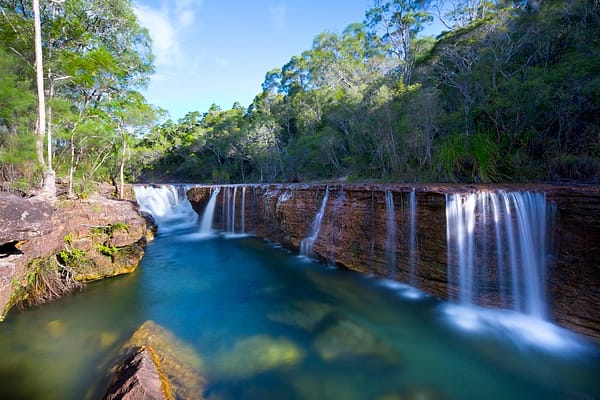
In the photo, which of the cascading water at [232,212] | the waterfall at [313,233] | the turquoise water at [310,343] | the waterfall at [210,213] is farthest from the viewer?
the waterfall at [210,213]

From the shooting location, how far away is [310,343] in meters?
4.78

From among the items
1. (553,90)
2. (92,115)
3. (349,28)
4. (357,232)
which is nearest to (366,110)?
(553,90)

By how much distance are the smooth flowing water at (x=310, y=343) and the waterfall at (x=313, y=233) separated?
220 cm

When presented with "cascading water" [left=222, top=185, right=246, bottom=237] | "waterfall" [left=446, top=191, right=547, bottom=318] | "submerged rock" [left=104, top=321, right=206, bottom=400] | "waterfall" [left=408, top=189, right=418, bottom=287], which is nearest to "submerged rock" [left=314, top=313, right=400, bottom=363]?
"submerged rock" [left=104, top=321, right=206, bottom=400]

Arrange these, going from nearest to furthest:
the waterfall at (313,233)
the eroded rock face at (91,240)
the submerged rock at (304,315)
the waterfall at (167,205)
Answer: the eroded rock face at (91,240)
the submerged rock at (304,315)
the waterfall at (313,233)
the waterfall at (167,205)

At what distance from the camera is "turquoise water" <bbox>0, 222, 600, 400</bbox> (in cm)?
382

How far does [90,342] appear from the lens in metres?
4.71

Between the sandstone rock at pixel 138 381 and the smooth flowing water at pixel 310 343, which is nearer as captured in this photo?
the sandstone rock at pixel 138 381

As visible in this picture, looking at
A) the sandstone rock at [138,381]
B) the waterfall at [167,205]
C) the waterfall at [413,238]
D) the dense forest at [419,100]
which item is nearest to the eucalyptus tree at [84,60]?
the dense forest at [419,100]

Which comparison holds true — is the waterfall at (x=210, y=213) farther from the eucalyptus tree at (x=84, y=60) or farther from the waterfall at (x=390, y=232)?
the waterfall at (x=390, y=232)

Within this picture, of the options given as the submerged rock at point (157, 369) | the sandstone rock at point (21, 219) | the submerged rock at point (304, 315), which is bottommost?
the submerged rock at point (304, 315)

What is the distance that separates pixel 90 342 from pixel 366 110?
50.0 ft

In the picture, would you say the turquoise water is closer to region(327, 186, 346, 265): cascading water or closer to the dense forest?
region(327, 186, 346, 265): cascading water

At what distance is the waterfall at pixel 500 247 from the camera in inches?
208
